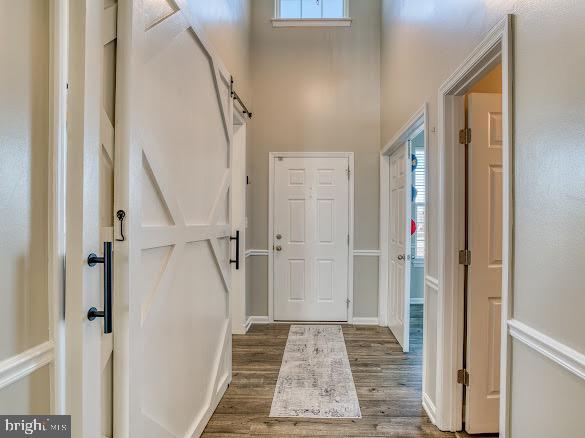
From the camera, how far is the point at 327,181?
401cm

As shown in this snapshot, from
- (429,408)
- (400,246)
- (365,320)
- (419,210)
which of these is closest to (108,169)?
(429,408)

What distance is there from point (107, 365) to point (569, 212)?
1.58m

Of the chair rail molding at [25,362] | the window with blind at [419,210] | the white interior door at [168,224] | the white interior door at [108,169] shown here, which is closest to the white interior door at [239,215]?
the white interior door at [168,224]

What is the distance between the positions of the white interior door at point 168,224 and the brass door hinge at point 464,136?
1493mm

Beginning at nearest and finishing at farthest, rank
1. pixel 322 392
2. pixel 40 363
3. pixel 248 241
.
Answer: pixel 40 363 < pixel 322 392 < pixel 248 241

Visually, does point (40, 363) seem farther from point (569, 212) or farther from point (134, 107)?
point (569, 212)

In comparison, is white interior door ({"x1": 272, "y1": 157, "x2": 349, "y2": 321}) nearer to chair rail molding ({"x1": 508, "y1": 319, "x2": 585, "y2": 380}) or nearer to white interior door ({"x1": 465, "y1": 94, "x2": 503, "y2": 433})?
white interior door ({"x1": 465, "y1": 94, "x2": 503, "y2": 433})

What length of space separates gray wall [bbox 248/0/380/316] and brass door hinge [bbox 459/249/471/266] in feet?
6.75

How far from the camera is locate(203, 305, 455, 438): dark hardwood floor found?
6.59 ft

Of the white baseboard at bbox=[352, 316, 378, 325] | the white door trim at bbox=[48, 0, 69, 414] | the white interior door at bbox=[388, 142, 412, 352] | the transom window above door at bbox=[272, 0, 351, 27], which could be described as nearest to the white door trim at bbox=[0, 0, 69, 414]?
the white door trim at bbox=[48, 0, 69, 414]

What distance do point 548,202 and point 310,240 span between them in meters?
3.00

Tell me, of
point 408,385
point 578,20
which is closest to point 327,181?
point 408,385

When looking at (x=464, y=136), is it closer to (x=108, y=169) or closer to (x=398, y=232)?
(x=398, y=232)

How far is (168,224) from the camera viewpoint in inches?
61.1
